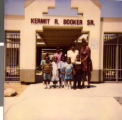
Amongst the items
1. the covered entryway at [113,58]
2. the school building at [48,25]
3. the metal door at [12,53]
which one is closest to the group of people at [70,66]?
the school building at [48,25]

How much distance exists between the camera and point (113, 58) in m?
9.83

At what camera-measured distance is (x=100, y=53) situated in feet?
28.9

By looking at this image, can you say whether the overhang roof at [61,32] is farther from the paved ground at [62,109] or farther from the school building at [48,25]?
the paved ground at [62,109]

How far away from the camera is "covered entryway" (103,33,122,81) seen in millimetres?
9203

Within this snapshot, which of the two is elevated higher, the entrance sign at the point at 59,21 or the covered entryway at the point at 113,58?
the entrance sign at the point at 59,21

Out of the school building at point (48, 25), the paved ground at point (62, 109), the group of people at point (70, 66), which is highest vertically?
the school building at point (48, 25)

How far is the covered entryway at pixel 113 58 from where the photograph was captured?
9.20 meters

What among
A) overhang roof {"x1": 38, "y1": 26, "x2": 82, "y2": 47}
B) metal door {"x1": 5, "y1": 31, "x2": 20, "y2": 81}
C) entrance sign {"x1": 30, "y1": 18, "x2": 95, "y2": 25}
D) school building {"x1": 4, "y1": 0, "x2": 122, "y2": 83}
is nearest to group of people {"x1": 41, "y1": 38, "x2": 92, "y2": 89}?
school building {"x1": 4, "y1": 0, "x2": 122, "y2": 83}

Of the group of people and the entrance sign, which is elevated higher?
the entrance sign

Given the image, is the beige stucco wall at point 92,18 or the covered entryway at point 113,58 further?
the covered entryway at point 113,58

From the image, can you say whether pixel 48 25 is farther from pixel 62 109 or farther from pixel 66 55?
pixel 62 109

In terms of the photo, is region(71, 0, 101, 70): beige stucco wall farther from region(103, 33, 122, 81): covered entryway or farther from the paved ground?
the paved ground

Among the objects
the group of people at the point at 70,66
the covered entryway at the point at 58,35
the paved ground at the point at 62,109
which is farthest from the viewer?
the covered entryway at the point at 58,35

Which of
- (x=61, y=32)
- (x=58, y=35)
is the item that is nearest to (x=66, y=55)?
(x=61, y=32)
